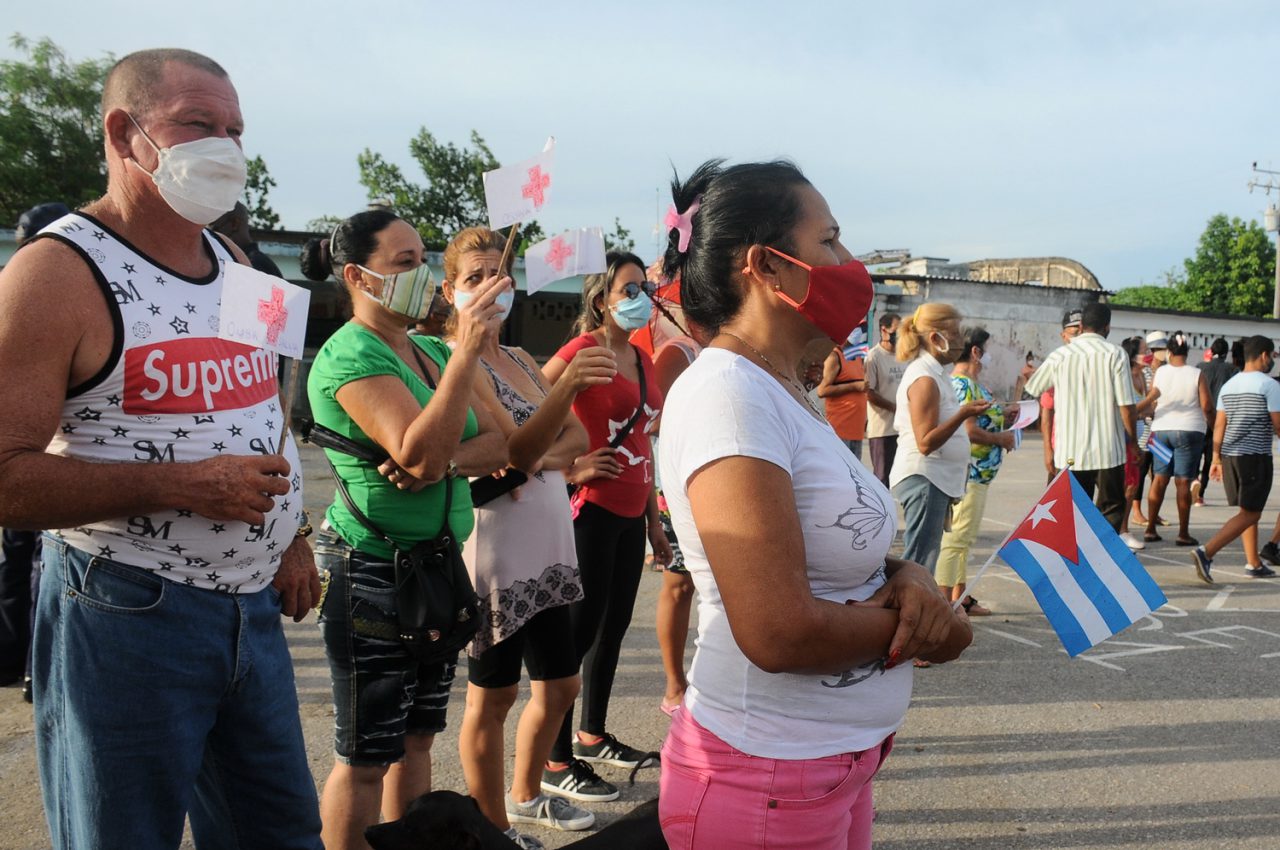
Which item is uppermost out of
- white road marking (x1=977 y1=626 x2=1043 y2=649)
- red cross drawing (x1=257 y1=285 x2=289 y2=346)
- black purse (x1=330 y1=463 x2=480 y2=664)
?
red cross drawing (x1=257 y1=285 x2=289 y2=346)

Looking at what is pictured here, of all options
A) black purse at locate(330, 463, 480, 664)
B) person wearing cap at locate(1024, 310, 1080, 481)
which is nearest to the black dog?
black purse at locate(330, 463, 480, 664)

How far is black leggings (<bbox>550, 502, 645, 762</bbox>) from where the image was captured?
3.65m

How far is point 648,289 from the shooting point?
13.3ft

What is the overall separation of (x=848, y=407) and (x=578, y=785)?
4957 mm

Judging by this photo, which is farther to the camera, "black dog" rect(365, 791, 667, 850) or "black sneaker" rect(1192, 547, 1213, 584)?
"black sneaker" rect(1192, 547, 1213, 584)

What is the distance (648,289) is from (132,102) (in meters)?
2.38

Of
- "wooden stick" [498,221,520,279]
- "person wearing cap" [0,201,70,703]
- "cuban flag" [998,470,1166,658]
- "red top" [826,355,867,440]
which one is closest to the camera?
"cuban flag" [998,470,1166,658]

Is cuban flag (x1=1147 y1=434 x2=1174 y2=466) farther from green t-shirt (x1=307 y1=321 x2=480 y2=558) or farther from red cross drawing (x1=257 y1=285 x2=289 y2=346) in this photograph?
red cross drawing (x1=257 y1=285 x2=289 y2=346)

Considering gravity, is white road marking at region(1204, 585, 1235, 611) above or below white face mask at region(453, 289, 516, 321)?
below

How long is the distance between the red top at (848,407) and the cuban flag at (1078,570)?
5.59 metres

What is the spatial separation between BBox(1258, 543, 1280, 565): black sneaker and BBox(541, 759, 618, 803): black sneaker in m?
6.87

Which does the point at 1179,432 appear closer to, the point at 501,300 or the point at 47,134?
the point at 501,300

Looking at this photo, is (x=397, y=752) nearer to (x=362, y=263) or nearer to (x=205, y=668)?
(x=205, y=668)

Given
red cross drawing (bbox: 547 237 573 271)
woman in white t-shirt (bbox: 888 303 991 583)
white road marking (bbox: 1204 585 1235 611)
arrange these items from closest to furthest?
red cross drawing (bbox: 547 237 573 271) < woman in white t-shirt (bbox: 888 303 991 583) < white road marking (bbox: 1204 585 1235 611)
